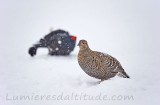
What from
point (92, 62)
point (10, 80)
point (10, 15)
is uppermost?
point (10, 15)

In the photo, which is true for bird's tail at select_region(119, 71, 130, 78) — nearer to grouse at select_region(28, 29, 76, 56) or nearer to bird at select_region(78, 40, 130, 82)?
bird at select_region(78, 40, 130, 82)

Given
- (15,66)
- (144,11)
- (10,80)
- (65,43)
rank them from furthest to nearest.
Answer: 1. (144,11)
2. (65,43)
3. (15,66)
4. (10,80)

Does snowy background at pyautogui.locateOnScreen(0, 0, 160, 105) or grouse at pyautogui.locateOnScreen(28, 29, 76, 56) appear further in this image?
grouse at pyautogui.locateOnScreen(28, 29, 76, 56)

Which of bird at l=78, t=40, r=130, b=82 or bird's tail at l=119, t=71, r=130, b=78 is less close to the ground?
bird at l=78, t=40, r=130, b=82

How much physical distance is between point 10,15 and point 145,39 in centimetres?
106

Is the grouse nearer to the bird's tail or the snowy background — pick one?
the snowy background

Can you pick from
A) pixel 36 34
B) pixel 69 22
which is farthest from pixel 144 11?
pixel 36 34

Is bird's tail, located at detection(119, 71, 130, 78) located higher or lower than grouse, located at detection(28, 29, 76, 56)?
lower

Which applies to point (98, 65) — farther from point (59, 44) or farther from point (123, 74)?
point (59, 44)

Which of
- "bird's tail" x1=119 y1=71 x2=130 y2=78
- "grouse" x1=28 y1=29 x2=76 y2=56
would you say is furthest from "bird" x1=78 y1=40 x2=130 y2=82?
"grouse" x1=28 y1=29 x2=76 y2=56

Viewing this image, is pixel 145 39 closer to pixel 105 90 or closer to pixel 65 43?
pixel 65 43

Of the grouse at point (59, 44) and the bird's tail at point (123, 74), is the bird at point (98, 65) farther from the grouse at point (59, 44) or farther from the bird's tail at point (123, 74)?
the grouse at point (59, 44)

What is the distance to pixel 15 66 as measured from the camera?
112 inches

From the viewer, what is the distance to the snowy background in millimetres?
2371
